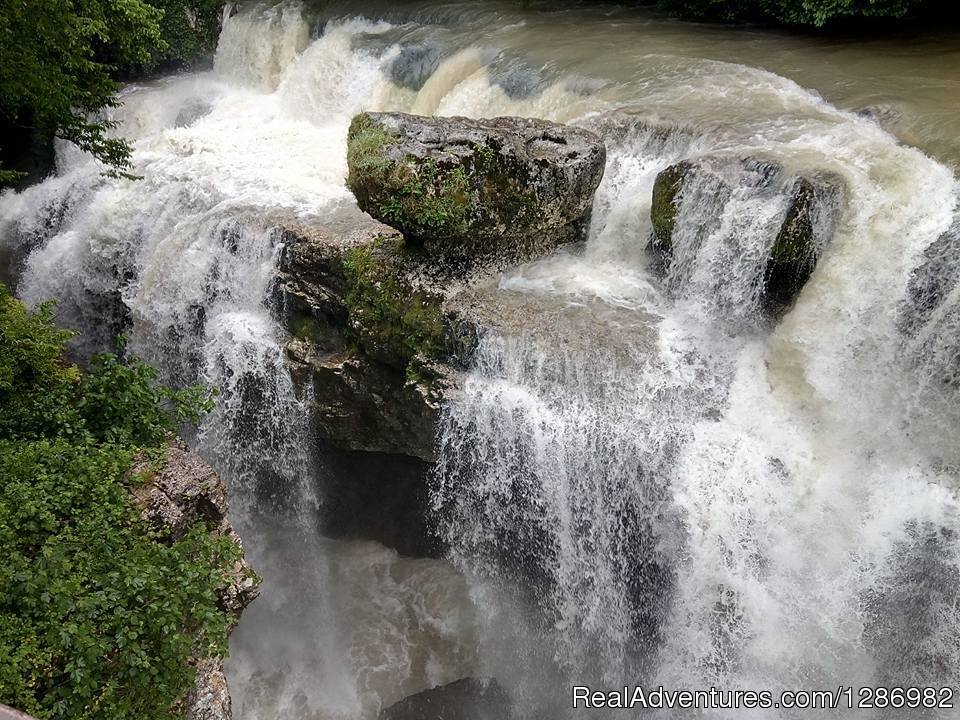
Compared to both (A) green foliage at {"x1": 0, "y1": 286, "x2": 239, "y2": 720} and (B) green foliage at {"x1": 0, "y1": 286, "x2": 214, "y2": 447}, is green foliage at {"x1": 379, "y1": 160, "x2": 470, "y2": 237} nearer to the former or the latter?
(B) green foliage at {"x1": 0, "y1": 286, "x2": 214, "y2": 447}

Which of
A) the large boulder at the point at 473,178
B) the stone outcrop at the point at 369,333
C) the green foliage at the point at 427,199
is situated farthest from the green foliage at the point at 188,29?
the green foliage at the point at 427,199

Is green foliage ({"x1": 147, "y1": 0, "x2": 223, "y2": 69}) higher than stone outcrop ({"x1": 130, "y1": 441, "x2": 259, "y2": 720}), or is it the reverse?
green foliage ({"x1": 147, "y1": 0, "x2": 223, "y2": 69})

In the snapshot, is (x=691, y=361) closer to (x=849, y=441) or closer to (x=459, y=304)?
(x=849, y=441)

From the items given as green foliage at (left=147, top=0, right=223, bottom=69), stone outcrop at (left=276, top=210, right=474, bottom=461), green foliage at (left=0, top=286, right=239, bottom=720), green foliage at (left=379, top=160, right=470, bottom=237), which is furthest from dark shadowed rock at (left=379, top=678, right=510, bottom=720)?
green foliage at (left=147, top=0, right=223, bottom=69)

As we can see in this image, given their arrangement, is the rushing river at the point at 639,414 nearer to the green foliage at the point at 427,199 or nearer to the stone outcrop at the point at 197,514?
the green foliage at the point at 427,199

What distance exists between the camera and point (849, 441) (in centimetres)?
731

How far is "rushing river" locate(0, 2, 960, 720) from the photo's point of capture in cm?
704

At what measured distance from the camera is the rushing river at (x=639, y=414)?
7.04 m

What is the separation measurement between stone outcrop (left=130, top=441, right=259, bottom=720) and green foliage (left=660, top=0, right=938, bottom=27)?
36.5 ft

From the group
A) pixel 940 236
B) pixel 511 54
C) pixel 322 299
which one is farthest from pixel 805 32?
pixel 322 299

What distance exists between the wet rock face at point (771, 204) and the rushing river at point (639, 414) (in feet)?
0.40

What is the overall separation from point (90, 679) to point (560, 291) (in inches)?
231

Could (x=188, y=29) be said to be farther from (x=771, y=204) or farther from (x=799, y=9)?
(x=771, y=204)

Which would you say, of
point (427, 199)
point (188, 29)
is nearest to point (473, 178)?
point (427, 199)
